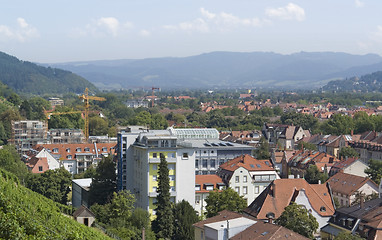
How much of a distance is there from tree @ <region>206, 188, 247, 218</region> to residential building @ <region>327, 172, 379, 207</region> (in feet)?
28.1

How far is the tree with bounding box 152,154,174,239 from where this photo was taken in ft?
120

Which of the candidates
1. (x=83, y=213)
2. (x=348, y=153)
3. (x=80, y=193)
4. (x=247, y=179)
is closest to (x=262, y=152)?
(x=348, y=153)

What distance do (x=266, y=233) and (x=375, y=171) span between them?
77.5ft

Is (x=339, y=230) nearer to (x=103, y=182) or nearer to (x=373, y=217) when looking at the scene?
(x=373, y=217)

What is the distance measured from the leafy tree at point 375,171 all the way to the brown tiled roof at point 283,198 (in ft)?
32.5

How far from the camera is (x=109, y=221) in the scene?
124 feet

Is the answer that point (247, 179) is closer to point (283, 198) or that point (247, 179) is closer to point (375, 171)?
point (283, 198)

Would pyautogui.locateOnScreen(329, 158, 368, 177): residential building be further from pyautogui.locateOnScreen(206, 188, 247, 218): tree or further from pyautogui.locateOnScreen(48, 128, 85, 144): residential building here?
pyautogui.locateOnScreen(48, 128, 85, 144): residential building

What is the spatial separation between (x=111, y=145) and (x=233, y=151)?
1958cm

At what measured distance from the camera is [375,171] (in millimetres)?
51125

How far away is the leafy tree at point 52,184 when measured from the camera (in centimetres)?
Answer: 4756

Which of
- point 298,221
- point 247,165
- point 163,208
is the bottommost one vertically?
point 163,208

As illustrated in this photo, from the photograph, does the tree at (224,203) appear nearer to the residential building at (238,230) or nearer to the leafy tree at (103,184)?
the residential building at (238,230)

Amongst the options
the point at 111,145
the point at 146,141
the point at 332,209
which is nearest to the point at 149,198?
the point at 146,141
